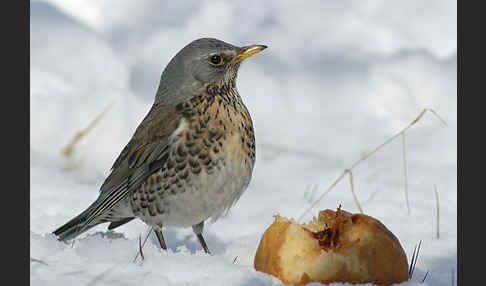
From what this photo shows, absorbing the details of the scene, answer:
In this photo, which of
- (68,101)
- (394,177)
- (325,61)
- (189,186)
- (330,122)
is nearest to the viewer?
(189,186)

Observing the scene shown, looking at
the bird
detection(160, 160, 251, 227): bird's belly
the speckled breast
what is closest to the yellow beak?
the bird

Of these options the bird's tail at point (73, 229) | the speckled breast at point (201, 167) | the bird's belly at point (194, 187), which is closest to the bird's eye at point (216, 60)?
the speckled breast at point (201, 167)

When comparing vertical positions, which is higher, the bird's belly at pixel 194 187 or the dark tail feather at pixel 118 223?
the bird's belly at pixel 194 187

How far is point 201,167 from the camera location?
395 centimetres

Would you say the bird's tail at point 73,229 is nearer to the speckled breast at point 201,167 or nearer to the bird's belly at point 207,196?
the speckled breast at point 201,167

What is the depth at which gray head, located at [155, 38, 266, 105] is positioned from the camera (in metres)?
4.25

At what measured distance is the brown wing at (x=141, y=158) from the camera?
13.4ft

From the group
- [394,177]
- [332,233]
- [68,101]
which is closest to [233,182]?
[332,233]

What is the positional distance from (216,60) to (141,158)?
751mm

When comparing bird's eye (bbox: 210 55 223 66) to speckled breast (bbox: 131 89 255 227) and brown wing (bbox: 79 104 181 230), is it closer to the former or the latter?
speckled breast (bbox: 131 89 255 227)

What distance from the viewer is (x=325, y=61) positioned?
29.5ft

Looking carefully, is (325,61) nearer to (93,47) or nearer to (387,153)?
(387,153)

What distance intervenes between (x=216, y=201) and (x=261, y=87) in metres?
4.52

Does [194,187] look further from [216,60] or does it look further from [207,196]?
[216,60]
